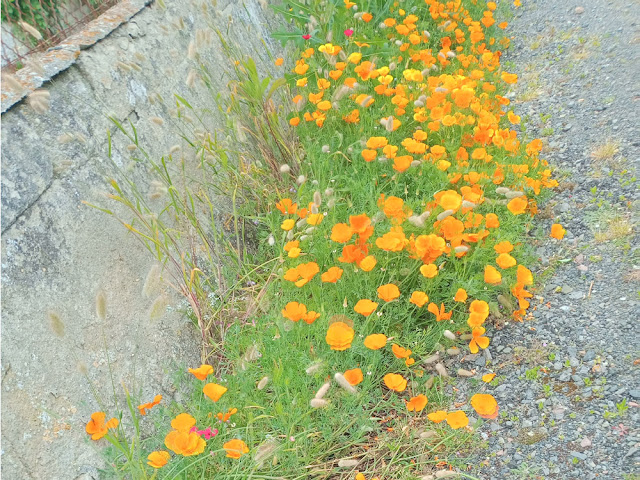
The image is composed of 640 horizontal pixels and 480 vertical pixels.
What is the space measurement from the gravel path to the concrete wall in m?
1.49

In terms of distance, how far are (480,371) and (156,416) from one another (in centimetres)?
142

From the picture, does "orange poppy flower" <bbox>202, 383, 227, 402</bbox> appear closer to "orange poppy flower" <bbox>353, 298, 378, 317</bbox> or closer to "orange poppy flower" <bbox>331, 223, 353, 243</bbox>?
"orange poppy flower" <bbox>353, 298, 378, 317</bbox>

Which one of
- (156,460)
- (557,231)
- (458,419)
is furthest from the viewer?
(557,231)

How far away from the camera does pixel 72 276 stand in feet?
6.42

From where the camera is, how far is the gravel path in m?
1.76

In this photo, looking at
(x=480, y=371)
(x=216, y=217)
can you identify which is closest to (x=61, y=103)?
(x=216, y=217)

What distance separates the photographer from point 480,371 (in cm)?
214

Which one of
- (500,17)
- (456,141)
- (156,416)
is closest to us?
(156,416)

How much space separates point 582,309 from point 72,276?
221 centimetres

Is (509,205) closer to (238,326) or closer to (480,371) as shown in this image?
(480,371)

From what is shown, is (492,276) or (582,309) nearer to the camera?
(492,276)

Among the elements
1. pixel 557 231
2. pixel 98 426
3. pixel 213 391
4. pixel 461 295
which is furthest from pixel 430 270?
pixel 98 426

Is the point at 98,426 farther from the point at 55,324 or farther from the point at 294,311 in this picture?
the point at 294,311

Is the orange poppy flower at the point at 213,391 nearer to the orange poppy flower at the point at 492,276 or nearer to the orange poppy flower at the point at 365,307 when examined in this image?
the orange poppy flower at the point at 365,307
